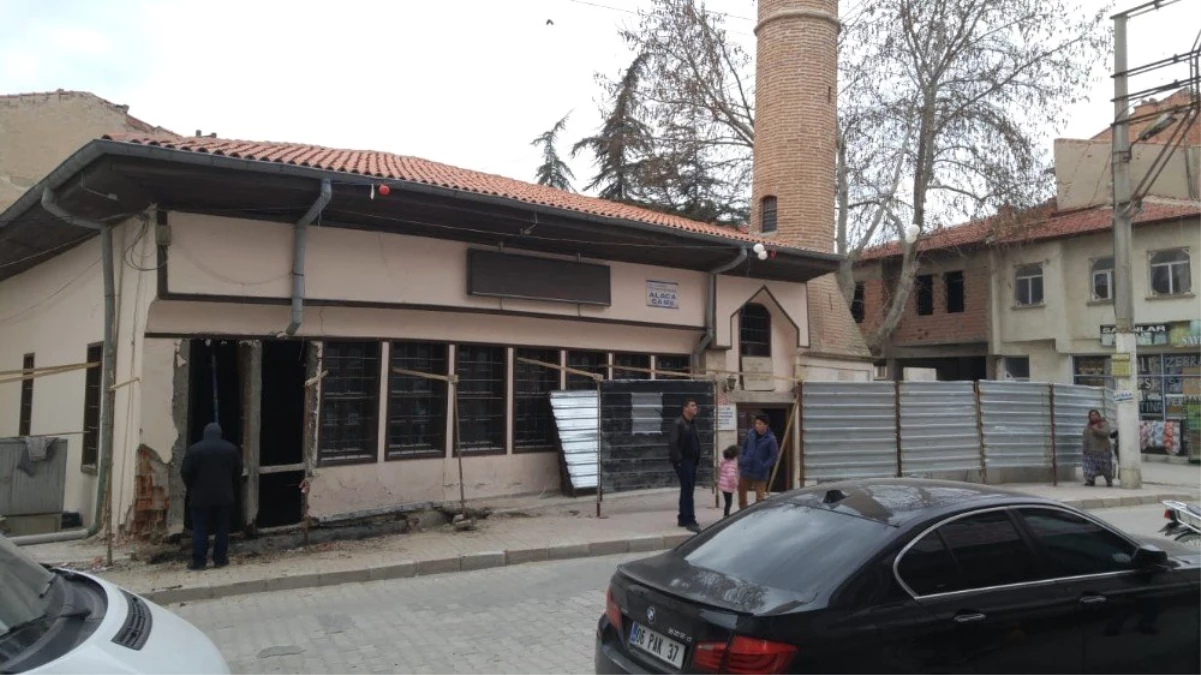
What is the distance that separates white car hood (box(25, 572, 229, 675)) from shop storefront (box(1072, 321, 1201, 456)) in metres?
28.1

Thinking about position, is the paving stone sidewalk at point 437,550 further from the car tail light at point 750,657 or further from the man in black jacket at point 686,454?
the car tail light at point 750,657

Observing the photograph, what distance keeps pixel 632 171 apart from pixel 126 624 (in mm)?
28723

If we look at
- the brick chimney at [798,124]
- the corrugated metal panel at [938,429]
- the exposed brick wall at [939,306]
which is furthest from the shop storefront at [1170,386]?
the brick chimney at [798,124]

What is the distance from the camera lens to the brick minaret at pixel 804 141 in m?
18.7

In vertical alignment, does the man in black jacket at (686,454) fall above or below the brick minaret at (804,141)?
below

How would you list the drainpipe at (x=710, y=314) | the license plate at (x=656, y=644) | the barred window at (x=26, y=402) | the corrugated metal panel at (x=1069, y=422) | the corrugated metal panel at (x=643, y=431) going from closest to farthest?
the license plate at (x=656, y=644) < the corrugated metal panel at (x=643, y=431) < the barred window at (x=26, y=402) < the drainpipe at (x=710, y=314) < the corrugated metal panel at (x=1069, y=422)

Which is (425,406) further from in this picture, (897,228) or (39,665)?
(897,228)

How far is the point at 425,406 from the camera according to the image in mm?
12133

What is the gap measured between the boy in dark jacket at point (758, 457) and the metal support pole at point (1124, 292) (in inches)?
405

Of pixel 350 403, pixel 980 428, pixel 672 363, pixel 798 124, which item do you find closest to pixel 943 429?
pixel 980 428

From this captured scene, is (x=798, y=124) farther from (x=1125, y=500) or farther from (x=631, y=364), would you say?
(x=1125, y=500)

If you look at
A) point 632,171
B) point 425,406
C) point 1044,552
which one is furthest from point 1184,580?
point 632,171

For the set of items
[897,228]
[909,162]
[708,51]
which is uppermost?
[708,51]

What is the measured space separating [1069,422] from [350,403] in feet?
51.7
